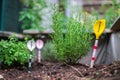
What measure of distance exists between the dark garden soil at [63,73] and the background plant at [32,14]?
13.1ft

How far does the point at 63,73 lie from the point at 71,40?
0.56 metres

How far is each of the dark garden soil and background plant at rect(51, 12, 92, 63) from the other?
18cm

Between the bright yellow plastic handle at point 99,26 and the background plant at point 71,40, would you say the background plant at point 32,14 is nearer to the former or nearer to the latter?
the background plant at point 71,40

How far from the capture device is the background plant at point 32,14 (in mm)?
8594

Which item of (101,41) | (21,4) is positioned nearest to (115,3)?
(101,41)

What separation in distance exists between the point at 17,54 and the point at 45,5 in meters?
4.85

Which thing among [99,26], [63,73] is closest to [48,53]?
[99,26]

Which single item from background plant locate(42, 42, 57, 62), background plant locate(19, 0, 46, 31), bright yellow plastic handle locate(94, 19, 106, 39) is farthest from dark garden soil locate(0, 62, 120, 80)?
background plant locate(19, 0, 46, 31)

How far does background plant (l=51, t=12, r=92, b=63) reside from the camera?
4410mm

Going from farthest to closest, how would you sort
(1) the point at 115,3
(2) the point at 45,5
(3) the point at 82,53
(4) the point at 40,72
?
(2) the point at 45,5 < (1) the point at 115,3 < (3) the point at 82,53 < (4) the point at 40,72

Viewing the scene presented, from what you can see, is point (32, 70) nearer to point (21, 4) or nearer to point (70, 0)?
point (21, 4)

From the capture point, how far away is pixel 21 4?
912cm

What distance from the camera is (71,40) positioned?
4395 mm

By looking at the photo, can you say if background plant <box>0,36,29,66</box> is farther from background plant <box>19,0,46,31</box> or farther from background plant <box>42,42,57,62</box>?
background plant <box>19,0,46,31</box>
